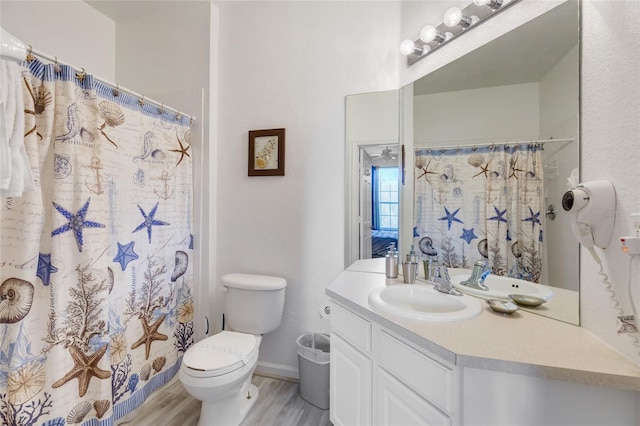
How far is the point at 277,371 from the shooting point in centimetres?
206

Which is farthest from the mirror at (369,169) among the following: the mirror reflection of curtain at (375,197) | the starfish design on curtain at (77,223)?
the starfish design on curtain at (77,223)

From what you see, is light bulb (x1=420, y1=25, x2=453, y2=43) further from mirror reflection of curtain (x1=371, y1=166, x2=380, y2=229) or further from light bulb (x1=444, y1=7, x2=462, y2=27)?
mirror reflection of curtain (x1=371, y1=166, x2=380, y2=229)

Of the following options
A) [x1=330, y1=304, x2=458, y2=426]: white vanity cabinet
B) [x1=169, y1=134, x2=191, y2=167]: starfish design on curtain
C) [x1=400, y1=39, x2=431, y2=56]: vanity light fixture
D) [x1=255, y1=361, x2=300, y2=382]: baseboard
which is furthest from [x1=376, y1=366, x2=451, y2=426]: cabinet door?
[x1=169, y1=134, x2=191, y2=167]: starfish design on curtain

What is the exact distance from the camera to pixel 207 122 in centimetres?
213

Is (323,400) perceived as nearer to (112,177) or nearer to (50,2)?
(112,177)

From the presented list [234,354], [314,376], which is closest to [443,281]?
[314,376]

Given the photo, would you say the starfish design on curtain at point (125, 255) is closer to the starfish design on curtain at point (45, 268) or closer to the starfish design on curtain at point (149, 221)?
the starfish design on curtain at point (149, 221)

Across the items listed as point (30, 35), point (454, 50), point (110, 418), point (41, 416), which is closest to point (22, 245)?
point (41, 416)

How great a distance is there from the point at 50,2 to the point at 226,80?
3.89ft

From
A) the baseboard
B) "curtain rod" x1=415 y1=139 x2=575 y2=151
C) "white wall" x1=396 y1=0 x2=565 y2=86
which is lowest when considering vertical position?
the baseboard

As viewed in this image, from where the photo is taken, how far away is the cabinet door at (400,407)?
887mm

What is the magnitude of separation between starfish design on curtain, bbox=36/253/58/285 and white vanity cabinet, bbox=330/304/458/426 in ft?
4.18

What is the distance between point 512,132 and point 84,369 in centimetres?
223

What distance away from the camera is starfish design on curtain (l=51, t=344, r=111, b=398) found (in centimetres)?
132
